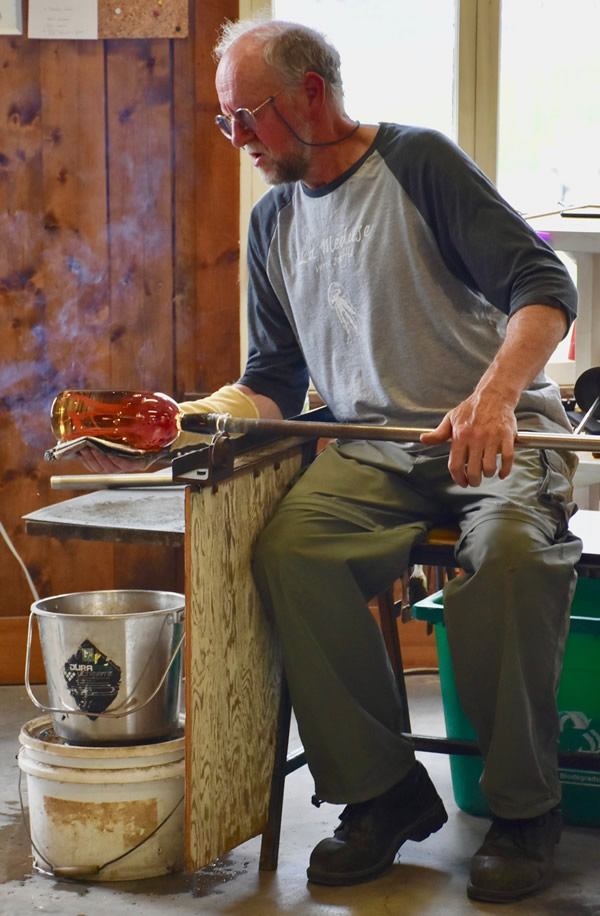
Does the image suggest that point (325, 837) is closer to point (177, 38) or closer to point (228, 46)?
point (228, 46)

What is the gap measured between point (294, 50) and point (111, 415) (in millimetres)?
769

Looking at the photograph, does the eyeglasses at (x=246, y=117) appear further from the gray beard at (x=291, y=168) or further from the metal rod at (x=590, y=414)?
the metal rod at (x=590, y=414)

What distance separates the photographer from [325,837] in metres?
2.33

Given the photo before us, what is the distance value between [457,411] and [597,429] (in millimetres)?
816

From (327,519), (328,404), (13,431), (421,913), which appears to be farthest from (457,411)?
(13,431)

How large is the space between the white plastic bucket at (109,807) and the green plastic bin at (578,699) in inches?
20.9

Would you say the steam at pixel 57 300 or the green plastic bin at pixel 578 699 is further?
the steam at pixel 57 300

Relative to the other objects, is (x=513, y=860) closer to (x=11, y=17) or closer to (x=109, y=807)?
(x=109, y=807)

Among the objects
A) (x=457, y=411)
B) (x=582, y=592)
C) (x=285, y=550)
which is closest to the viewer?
(x=457, y=411)

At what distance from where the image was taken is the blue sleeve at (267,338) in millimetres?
2502

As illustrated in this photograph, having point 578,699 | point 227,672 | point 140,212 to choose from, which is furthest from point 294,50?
point 578,699

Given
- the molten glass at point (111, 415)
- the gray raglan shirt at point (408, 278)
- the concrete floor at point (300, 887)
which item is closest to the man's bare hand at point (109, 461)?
the molten glass at point (111, 415)

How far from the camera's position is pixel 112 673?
2.11 m

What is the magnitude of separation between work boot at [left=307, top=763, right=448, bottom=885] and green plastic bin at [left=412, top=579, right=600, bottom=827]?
21cm
